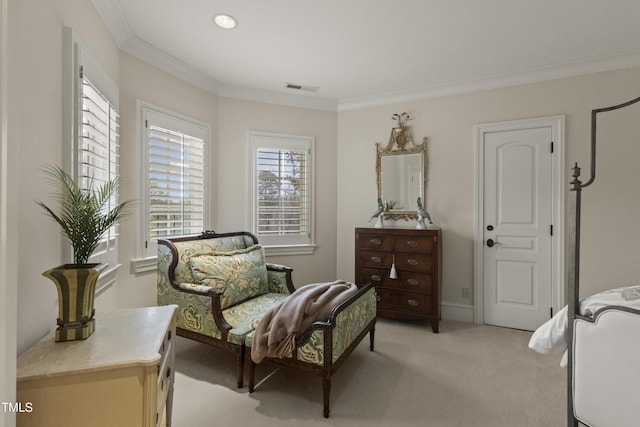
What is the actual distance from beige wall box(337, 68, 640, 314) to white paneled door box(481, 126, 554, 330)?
0.17m

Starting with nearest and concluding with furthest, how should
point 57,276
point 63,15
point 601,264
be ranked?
point 57,276, point 63,15, point 601,264

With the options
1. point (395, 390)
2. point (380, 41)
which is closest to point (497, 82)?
point (380, 41)

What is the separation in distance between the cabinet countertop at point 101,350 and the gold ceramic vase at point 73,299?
4cm

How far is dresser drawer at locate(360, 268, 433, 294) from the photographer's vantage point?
10.4ft

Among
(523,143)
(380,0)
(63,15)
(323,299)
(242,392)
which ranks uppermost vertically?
(380,0)

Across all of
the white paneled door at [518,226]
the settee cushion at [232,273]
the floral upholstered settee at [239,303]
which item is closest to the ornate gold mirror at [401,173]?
the white paneled door at [518,226]

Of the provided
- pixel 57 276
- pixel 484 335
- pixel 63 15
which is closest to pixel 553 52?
pixel 484 335

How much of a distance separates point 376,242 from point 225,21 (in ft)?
8.27

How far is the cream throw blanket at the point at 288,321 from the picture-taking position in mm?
1908

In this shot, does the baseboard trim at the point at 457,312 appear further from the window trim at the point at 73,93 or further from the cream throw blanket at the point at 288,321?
the window trim at the point at 73,93

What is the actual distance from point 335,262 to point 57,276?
128 inches

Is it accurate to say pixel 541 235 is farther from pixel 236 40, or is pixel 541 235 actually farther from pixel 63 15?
pixel 63 15

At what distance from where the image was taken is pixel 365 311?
7.93 ft

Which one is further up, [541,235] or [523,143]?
[523,143]
